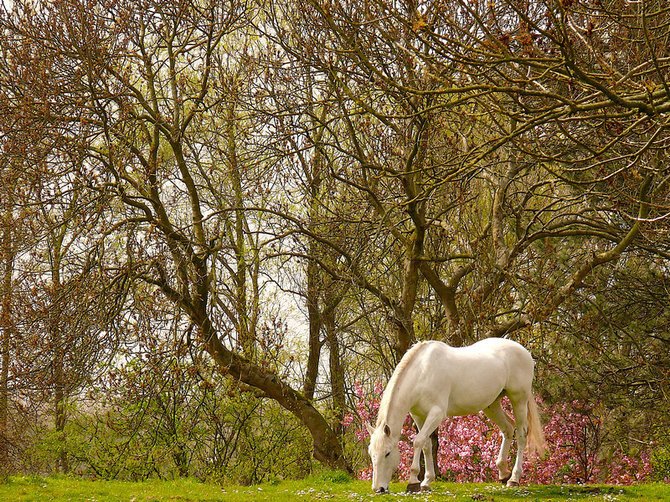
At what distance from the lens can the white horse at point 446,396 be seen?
9.77 meters

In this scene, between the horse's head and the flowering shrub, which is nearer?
the horse's head

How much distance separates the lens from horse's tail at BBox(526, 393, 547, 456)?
11000 millimetres

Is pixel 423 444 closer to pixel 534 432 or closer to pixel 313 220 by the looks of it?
pixel 534 432

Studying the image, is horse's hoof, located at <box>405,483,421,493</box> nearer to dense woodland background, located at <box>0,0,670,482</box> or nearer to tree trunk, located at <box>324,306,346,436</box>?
dense woodland background, located at <box>0,0,670,482</box>

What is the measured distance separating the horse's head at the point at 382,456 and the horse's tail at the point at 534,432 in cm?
→ 233

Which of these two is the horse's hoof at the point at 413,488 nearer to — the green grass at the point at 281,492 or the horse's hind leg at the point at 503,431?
the green grass at the point at 281,492

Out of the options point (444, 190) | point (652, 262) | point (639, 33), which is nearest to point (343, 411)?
point (444, 190)

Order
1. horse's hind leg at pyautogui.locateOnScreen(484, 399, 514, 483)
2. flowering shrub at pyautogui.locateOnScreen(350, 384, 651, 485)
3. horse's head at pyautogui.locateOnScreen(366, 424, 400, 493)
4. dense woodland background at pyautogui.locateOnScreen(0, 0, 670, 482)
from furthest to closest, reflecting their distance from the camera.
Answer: flowering shrub at pyautogui.locateOnScreen(350, 384, 651, 485) < dense woodland background at pyautogui.locateOnScreen(0, 0, 670, 482) < horse's hind leg at pyautogui.locateOnScreen(484, 399, 514, 483) < horse's head at pyautogui.locateOnScreen(366, 424, 400, 493)

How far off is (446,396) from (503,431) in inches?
55.8

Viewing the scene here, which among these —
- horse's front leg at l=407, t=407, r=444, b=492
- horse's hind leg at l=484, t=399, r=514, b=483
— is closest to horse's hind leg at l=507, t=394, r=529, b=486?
horse's hind leg at l=484, t=399, r=514, b=483

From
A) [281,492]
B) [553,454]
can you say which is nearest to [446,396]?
[281,492]

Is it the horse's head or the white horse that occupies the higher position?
the white horse

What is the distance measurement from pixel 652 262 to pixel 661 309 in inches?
→ 39.7

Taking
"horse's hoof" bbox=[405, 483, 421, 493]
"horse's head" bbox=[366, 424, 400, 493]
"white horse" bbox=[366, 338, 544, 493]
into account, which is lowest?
"horse's hoof" bbox=[405, 483, 421, 493]
